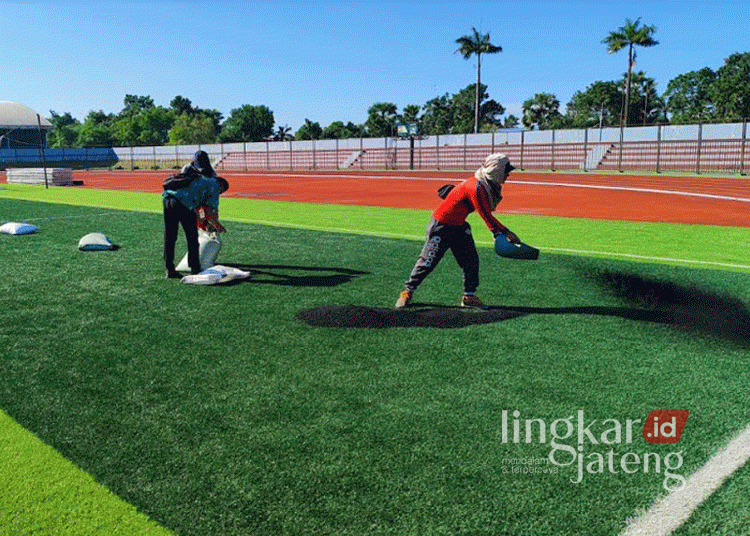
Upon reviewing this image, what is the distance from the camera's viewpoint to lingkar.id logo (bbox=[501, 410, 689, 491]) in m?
3.29

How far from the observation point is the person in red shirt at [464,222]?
19.9ft

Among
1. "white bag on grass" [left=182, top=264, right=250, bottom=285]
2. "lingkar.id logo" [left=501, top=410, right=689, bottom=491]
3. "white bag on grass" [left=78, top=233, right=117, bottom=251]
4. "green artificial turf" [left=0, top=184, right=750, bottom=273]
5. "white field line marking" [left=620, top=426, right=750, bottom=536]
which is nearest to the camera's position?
"white field line marking" [left=620, top=426, right=750, bottom=536]

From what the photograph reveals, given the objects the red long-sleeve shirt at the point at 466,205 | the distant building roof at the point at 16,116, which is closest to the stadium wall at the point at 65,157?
the distant building roof at the point at 16,116

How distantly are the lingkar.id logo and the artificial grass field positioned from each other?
5 centimetres

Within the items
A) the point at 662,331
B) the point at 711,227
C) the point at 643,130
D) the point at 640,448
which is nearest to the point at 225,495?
the point at 640,448

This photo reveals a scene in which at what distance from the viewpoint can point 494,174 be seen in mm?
6074

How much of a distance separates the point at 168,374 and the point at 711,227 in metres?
11.2

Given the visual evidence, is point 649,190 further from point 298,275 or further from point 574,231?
point 298,275

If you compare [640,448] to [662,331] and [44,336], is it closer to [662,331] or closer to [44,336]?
[662,331]

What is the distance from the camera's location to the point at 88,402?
4.16 metres

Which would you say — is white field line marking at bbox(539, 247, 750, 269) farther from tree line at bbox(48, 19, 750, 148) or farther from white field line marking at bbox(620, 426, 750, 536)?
tree line at bbox(48, 19, 750, 148)

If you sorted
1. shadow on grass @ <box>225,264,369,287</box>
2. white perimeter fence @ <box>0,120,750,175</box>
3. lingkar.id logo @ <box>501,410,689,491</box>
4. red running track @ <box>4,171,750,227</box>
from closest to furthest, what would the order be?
lingkar.id logo @ <box>501,410,689,491</box>, shadow on grass @ <box>225,264,369,287</box>, red running track @ <box>4,171,750,227</box>, white perimeter fence @ <box>0,120,750,175</box>

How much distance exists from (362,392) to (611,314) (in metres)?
3.05

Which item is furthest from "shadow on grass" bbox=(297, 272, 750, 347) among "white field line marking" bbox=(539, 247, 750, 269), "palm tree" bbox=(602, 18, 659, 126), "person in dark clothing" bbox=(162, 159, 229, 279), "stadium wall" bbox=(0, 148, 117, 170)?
"stadium wall" bbox=(0, 148, 117, 170)
